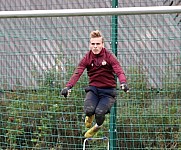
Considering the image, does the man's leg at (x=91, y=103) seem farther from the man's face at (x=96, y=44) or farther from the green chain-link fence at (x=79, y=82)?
the green chain-link fence at (x=79, y=82)

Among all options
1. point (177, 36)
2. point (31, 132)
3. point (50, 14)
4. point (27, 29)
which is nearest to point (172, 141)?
point (177, 36)

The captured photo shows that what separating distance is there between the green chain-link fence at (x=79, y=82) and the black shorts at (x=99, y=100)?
5.71 feet

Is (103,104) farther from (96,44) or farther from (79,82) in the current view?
(79,82)

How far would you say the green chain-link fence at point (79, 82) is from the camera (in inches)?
303

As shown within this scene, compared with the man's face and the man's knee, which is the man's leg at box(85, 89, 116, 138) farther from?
the man's face

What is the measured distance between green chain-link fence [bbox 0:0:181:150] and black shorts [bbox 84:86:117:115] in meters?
1.74

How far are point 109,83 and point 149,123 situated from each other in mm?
1990

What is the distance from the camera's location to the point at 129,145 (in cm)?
796

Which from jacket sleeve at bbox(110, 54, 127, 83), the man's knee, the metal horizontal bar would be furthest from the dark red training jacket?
the metal horizontal bar

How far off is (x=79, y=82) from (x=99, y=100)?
1892 millimetres

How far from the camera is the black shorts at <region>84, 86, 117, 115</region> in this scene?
5.85 m

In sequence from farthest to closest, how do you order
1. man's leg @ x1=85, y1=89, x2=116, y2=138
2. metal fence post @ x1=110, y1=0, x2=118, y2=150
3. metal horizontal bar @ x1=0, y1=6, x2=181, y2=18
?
1. metal fence post @ x1=110, y1=0, x2=118, y2=150
2. man's leg @ x1=85, y1=89, x2=116, y2=138
3. metal horizontal bar @ x1=0, y1=6, x2=181, y2=18

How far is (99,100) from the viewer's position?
235 inches

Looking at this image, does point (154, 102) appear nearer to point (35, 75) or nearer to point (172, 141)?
point (172, 141)
